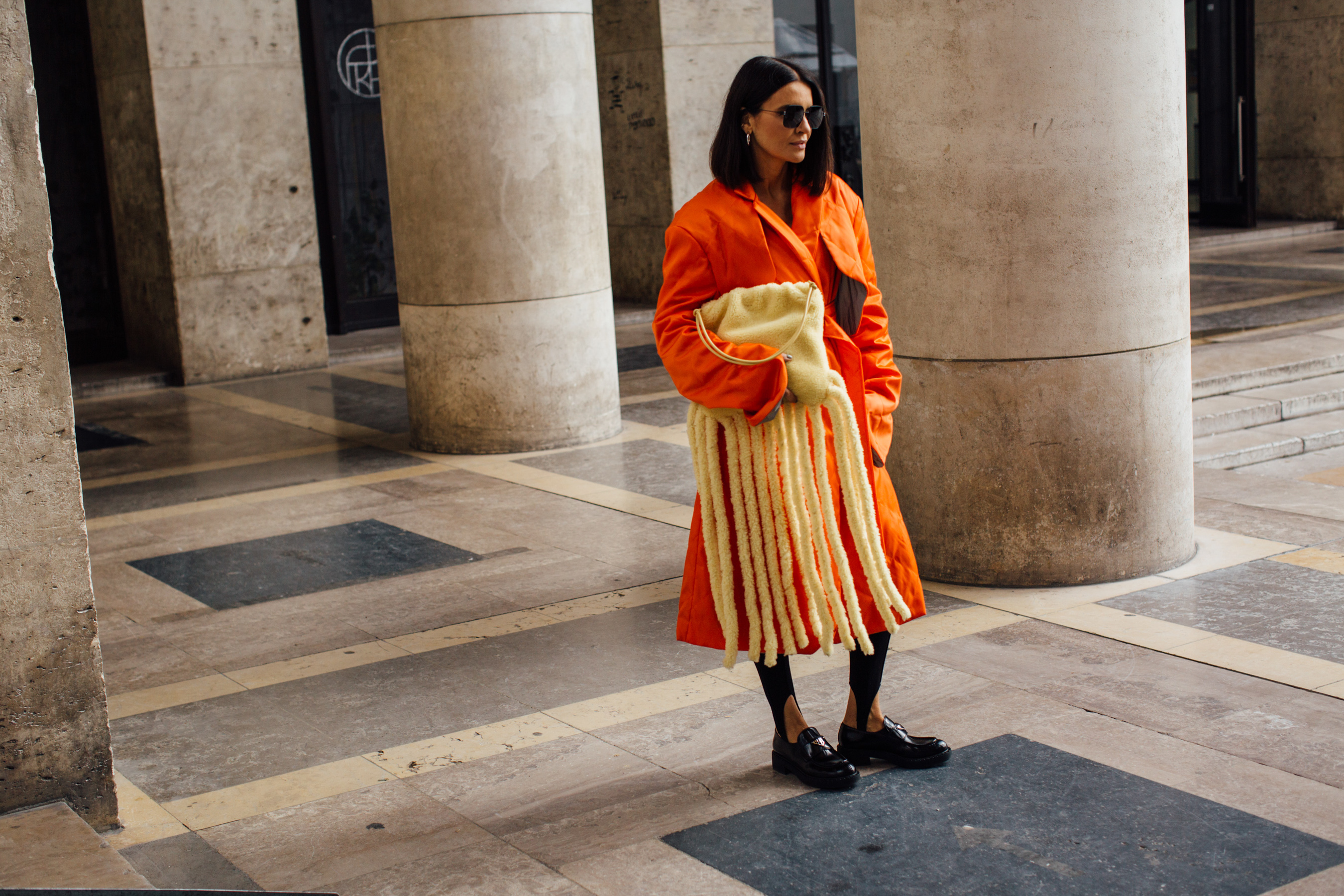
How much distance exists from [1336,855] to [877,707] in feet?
3.98

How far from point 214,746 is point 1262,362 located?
7.94 m

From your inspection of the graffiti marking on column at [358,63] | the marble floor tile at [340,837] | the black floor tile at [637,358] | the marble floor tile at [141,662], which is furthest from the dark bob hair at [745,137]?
the graffiti marking on column at [358,63]

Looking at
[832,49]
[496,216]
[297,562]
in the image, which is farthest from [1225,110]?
[297,562]

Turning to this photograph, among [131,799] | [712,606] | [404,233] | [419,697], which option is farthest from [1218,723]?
[404,233]

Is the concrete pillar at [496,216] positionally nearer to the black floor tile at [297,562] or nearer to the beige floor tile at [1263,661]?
the black floor tile at [297,562]

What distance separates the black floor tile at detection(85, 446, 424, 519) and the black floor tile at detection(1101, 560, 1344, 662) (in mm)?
4817

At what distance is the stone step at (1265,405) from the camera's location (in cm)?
889

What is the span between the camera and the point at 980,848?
353cm

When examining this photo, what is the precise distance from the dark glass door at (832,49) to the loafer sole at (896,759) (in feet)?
45.6

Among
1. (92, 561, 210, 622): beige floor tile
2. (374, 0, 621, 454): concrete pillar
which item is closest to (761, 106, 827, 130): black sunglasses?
(92, 561, 210, 622): beige floor tile

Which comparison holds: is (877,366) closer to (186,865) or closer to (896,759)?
(896,759)

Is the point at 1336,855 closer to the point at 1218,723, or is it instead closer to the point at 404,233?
the point at 1218,723

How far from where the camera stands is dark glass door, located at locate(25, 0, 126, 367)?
13320 millimetres

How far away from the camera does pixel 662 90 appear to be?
14.8m
